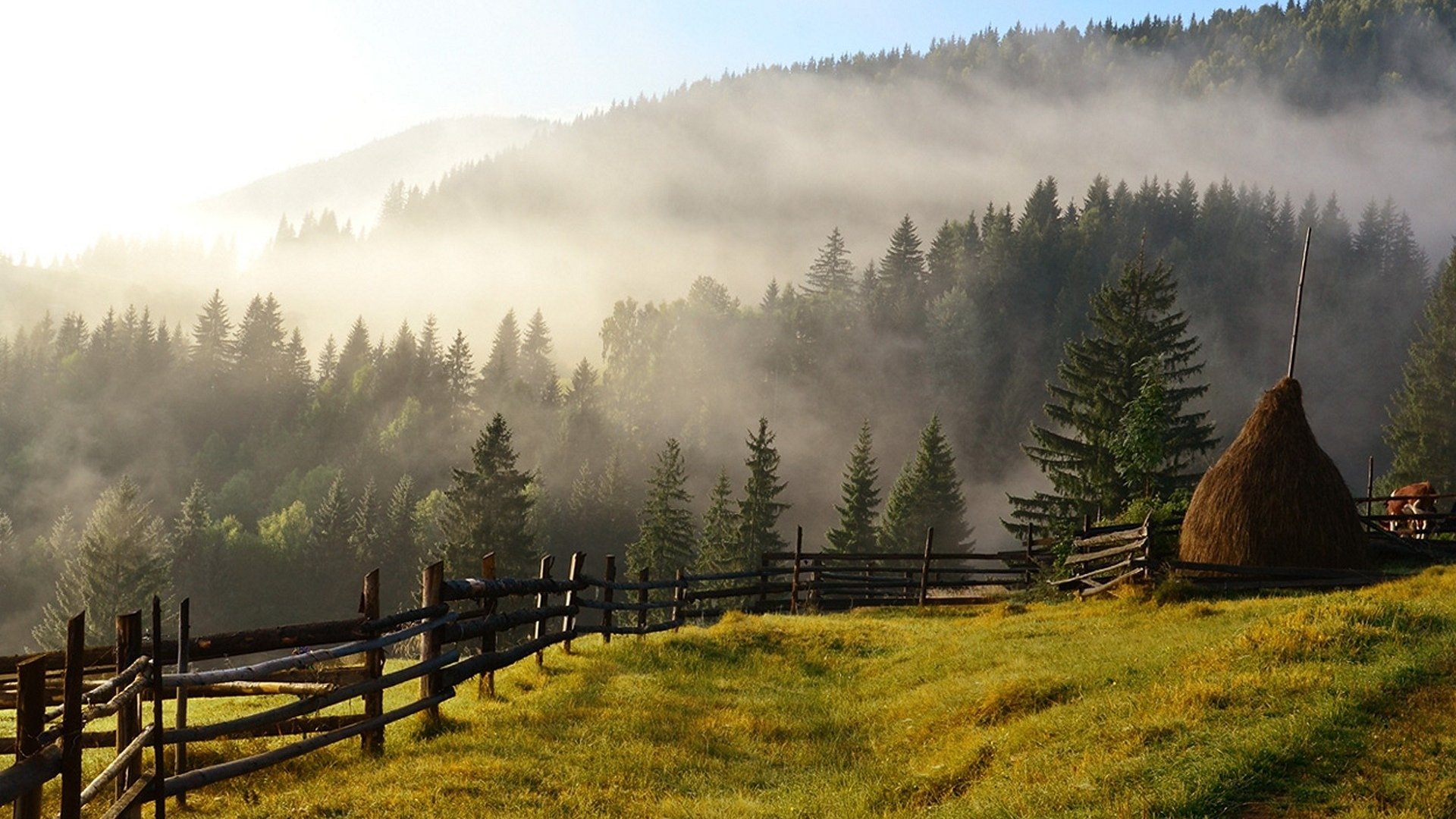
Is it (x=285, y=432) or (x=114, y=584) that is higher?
(x=285, y=432)

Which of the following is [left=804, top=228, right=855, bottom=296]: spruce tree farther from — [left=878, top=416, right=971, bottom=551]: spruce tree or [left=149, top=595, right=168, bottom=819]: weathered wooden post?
[left=149, top=595, right=168, bottom=819]: weathered wooden post

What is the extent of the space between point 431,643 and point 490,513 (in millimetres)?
48682

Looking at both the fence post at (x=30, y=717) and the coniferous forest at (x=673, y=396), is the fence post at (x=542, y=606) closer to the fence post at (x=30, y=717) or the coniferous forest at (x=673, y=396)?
the fence post at (x=30, y=717)

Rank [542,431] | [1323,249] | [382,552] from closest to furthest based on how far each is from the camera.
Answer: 1. [382,552]
2. [542,431]
3. [1323,249]

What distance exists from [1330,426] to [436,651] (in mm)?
162474

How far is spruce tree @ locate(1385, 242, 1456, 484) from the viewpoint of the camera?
75250 mm

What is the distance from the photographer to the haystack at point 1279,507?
22781mm

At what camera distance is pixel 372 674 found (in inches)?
454

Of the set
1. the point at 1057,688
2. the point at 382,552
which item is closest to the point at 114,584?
the point at 382,552

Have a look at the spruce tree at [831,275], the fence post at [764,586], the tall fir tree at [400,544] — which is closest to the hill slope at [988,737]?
the fence post at [764,586]

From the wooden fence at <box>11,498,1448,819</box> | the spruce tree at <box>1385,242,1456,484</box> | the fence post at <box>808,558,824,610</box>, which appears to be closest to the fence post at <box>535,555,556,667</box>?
the wooden fence at <box>11,498,1448,819</box>

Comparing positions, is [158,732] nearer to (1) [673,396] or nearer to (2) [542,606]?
(2) [542,606]

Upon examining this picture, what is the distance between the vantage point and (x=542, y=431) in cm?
16175

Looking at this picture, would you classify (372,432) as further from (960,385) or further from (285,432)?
(960,385)
